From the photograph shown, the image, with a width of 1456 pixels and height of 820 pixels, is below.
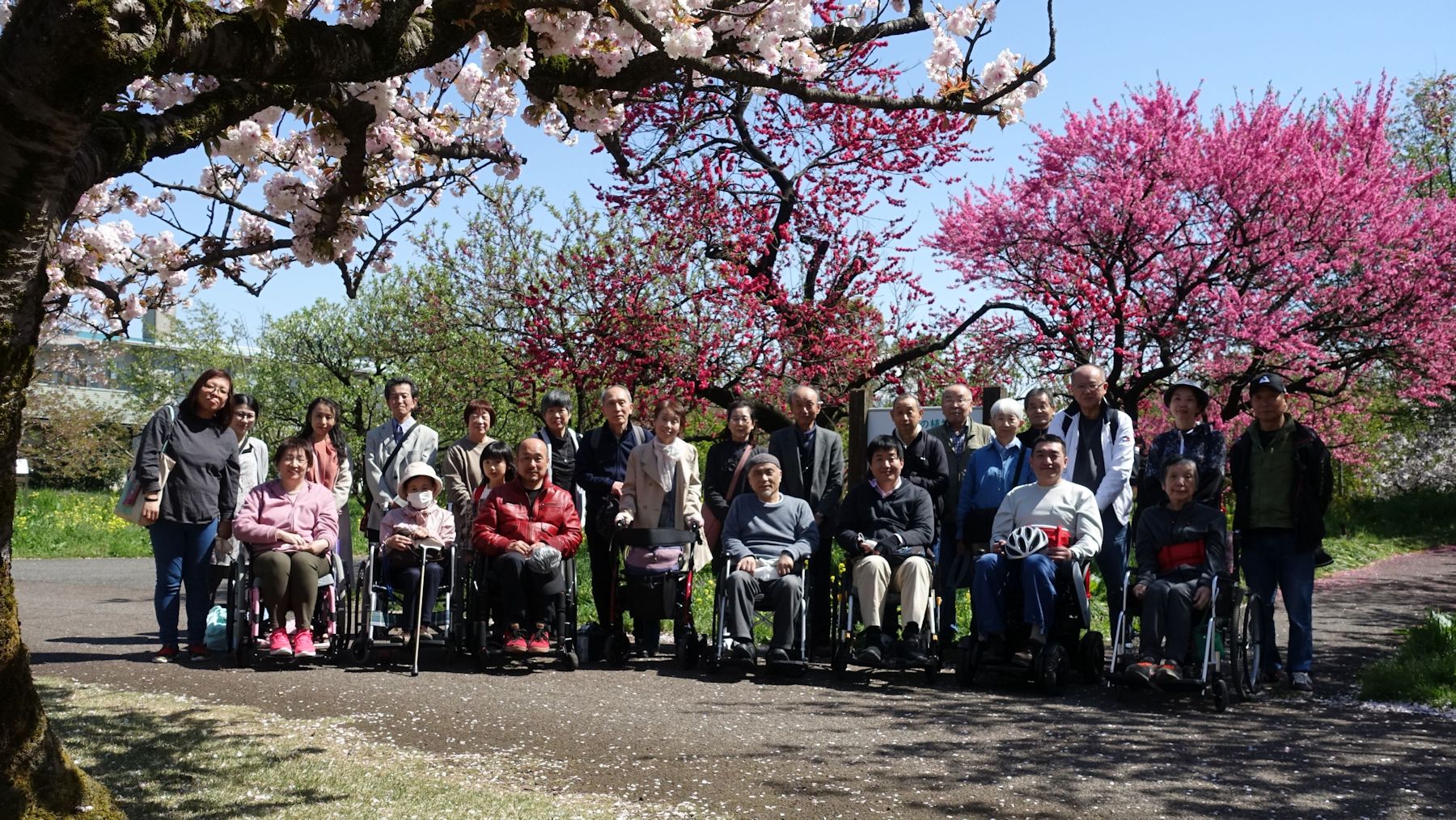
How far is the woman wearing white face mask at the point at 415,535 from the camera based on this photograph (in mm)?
7438

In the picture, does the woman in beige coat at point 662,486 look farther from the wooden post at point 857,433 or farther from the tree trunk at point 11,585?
the tree trunk at point 11,585

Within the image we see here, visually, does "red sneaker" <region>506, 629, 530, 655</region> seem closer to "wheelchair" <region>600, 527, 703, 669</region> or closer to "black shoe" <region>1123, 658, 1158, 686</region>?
"wheelchair" <region>600, 527, 703, 669</region>

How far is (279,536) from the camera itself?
287 inches

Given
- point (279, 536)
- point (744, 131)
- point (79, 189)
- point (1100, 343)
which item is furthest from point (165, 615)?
point (1100, 343)

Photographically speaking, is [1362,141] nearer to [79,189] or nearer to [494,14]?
[494,14]

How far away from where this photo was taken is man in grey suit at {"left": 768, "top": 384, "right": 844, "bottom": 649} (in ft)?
26.3

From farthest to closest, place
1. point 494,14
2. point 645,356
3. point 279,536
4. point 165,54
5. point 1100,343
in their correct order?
point 1100,343 → point 645,356 → point 279,536 → point 494,14 → point 165,54

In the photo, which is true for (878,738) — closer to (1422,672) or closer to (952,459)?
(952,459)

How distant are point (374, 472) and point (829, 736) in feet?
14.1

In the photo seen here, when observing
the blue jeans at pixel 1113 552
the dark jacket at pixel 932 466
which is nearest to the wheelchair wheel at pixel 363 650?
the dark jacket at pixel 932 466

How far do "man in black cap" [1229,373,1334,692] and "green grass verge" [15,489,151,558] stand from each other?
1505 centimetres

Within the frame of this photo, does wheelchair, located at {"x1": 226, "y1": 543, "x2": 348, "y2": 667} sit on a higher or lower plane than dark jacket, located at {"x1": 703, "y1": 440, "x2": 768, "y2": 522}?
lower

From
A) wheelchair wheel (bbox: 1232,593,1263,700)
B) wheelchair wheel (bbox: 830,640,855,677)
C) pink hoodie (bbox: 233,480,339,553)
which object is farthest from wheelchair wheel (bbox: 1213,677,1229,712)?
pink hoodie (bbox: 233,480,339,553)

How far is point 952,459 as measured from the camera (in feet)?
26.8
